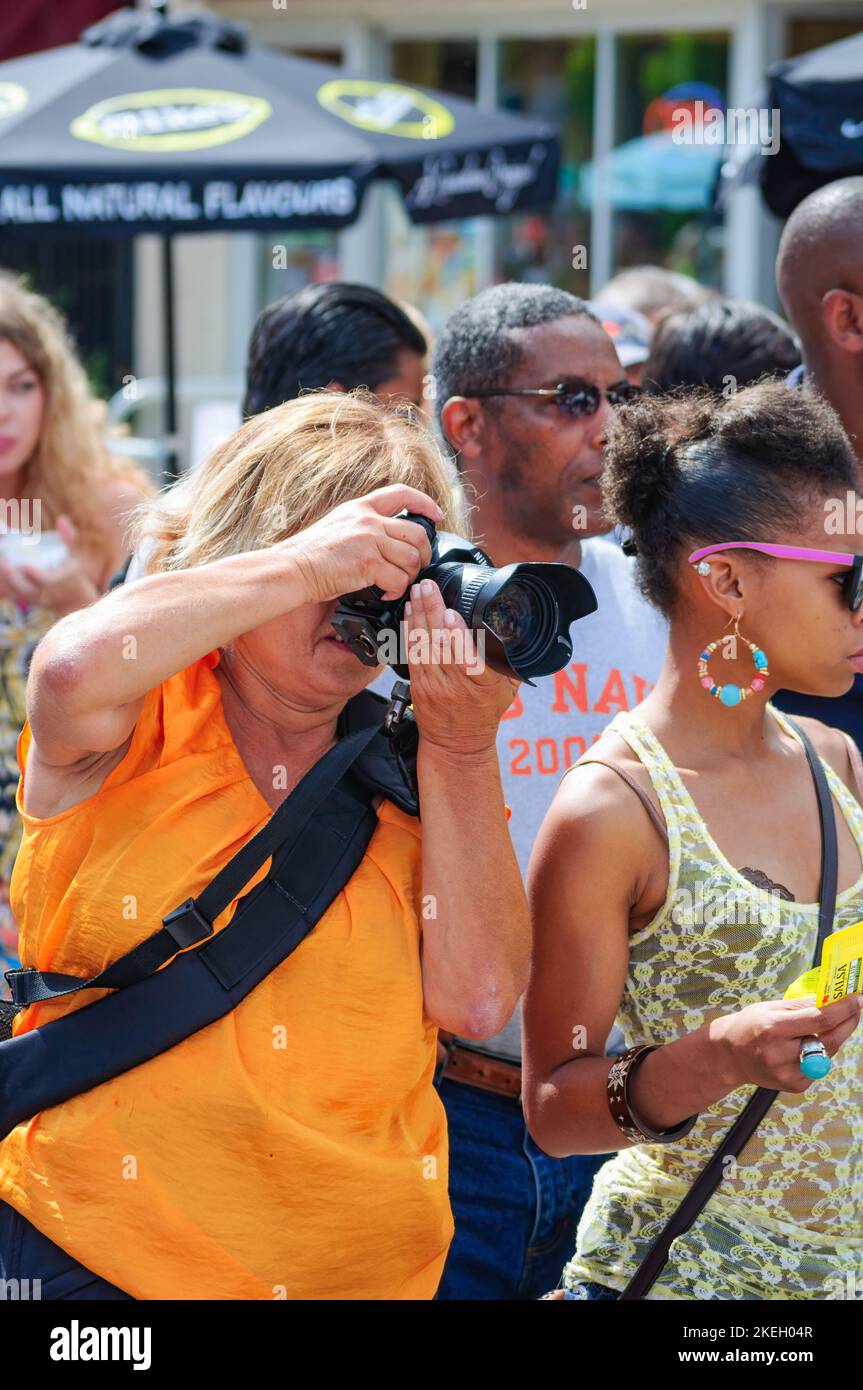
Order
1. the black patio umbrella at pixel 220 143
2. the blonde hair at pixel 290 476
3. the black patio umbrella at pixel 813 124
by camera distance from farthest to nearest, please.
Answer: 1. the black patio umbrella at pixel 220 143
2. the black patio umbrella at pixel 813 124
3. the blonde hair at pixel 290 476

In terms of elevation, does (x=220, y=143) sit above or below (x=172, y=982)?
above

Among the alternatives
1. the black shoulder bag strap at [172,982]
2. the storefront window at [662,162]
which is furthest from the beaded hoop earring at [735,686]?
the storefront window at [662,162]

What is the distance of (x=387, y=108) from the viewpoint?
19.4 ft

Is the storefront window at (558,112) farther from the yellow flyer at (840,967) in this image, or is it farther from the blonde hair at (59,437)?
the yellow flyer at (840,967)

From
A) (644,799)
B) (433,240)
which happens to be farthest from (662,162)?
(644,799)

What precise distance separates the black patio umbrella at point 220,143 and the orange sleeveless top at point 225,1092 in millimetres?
3423

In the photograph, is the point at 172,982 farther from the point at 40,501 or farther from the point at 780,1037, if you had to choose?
the point at 40,501

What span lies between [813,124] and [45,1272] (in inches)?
151

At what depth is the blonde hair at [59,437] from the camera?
4207 mm

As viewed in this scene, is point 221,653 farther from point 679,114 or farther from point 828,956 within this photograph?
point 679,114

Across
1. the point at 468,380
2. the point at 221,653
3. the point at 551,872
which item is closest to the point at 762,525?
the point at 551,872

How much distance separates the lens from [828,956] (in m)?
1.84

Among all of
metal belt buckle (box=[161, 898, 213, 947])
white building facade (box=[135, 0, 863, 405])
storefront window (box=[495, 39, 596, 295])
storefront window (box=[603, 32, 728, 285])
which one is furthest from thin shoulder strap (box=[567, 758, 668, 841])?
storefront window (box=[495, 39, 596, 295])

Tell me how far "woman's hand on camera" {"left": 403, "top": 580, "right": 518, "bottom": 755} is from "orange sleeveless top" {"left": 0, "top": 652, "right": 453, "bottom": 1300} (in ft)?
0.57
